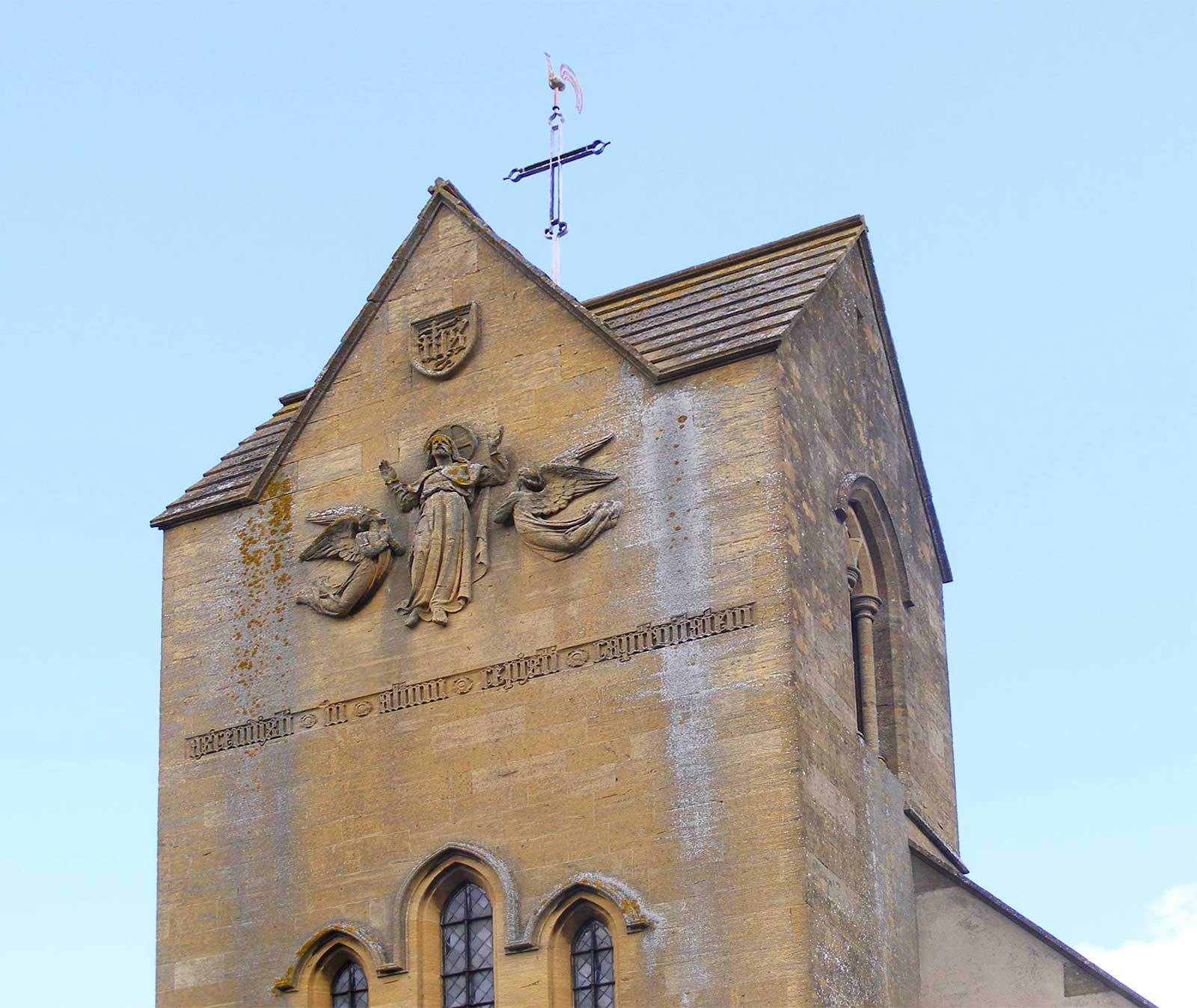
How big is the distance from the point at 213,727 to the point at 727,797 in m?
6.07

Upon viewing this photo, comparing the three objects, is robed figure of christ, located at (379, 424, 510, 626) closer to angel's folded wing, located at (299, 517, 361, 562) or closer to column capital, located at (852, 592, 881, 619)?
angel's folded wing, located at (299, 517, 361, 562)

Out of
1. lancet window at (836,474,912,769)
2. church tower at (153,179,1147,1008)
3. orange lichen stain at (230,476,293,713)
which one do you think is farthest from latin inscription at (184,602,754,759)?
lancet window at (836,474,912,769)

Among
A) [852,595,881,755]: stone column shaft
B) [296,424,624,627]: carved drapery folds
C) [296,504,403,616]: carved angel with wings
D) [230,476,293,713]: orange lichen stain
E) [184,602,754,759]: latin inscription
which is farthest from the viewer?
[230,476,293,713]: orange lichen stain

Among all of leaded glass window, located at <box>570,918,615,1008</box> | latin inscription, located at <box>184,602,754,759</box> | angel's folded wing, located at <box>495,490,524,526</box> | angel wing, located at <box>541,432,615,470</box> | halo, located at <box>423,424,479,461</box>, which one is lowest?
leaded glass window, located at <box>570,918,615,1008</box>

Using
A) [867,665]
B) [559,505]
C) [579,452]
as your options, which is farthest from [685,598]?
[867,665]

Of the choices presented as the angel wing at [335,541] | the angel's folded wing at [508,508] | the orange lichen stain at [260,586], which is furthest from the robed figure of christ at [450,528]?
the orange lichen stain at [260,586]

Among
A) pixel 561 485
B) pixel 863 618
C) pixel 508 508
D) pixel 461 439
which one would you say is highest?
pixel 461 439

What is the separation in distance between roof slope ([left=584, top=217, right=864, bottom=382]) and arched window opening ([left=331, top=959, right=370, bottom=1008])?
6450 millimetres

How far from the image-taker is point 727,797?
25109 mm

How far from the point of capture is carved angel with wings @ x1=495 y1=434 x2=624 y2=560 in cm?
2689

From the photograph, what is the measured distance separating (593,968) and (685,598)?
3.53 m

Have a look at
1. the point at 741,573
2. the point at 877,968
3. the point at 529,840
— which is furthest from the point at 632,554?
the point at 877,968

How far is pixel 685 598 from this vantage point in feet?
85.7

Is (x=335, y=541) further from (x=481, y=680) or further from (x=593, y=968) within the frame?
(x=593, y=968)
